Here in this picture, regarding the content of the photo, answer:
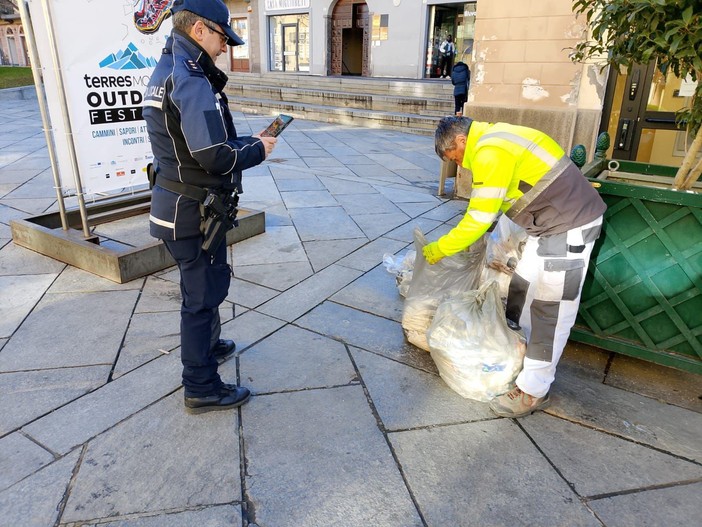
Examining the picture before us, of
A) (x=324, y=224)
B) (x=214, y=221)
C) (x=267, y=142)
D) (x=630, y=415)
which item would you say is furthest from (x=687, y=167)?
(x=324, y=224)

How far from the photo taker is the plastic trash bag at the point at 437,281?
3133 millimetres

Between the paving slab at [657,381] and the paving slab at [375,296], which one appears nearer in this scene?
the paving slab at [657,381]

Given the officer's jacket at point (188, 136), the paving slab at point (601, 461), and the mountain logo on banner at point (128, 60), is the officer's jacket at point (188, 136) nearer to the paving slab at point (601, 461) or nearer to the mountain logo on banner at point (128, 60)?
the paving slab at point (601, 461)

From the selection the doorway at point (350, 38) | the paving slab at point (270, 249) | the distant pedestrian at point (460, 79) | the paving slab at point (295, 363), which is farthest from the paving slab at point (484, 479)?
the doorway at point (350, 38)

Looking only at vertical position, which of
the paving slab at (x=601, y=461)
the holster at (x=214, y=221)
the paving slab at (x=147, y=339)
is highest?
the holster at (x=214, y=221)

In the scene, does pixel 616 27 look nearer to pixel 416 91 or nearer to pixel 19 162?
pixel 19 162

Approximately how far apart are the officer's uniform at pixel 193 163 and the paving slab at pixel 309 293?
106cm

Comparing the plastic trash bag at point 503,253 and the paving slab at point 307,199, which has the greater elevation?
the plastic trash bag at point 503,253

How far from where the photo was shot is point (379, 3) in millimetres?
19062

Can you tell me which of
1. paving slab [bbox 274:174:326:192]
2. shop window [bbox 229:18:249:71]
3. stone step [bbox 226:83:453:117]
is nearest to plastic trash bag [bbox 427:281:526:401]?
paving slab [bbox 274:174:326:192]

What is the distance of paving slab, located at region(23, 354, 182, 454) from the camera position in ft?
7.93

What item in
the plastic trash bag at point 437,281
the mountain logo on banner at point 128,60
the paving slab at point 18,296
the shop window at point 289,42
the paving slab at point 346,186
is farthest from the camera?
the shop window at point 289,42

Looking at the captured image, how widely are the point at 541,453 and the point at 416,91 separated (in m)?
14.7

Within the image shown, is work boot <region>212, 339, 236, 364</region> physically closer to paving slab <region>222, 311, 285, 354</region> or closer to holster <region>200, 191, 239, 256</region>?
paving slab <region>222, 311, 285, 354</region>
